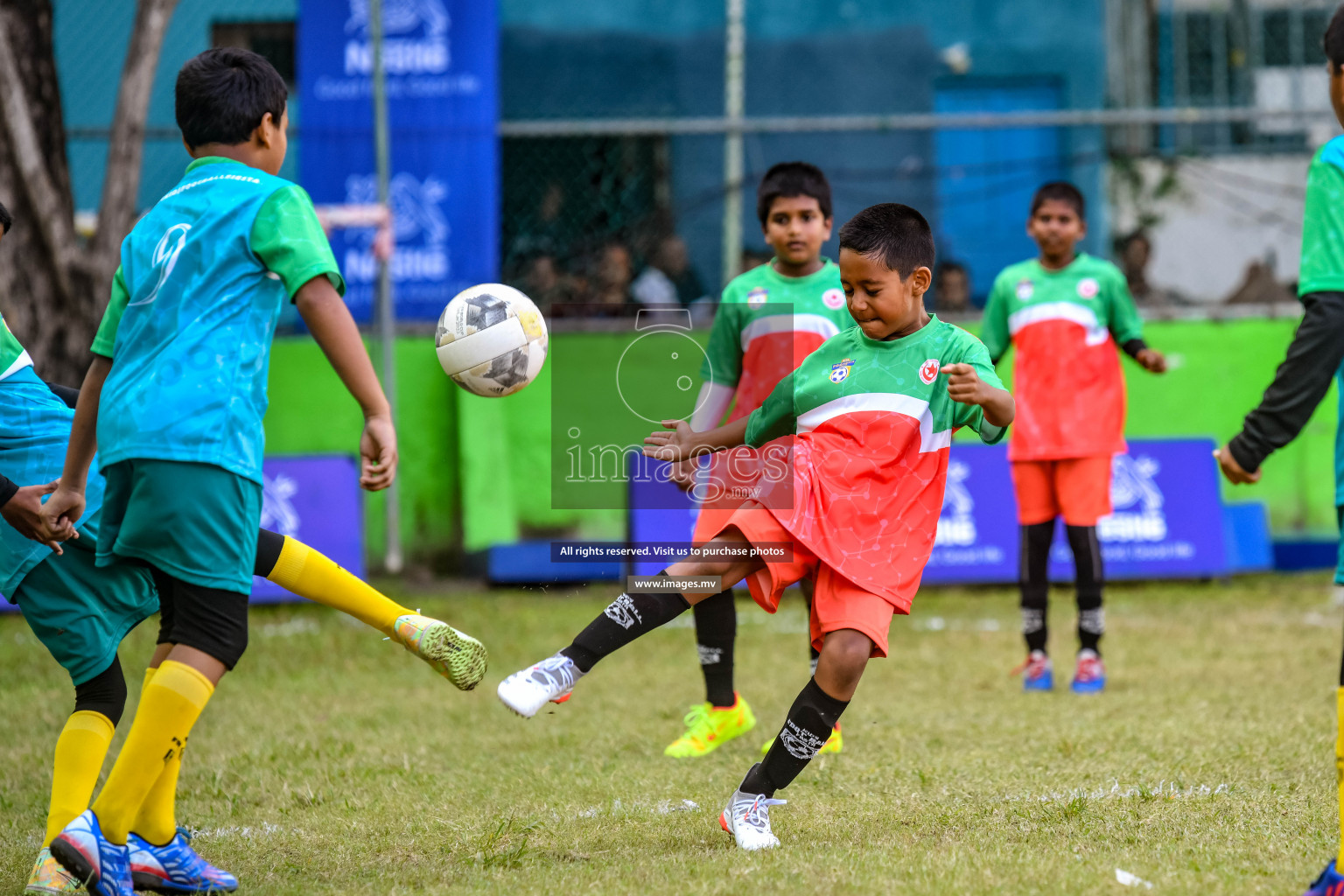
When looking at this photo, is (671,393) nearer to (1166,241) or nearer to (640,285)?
(640,285)

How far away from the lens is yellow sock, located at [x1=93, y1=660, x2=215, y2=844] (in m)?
3.12

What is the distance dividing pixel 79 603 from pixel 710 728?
229 centimetres

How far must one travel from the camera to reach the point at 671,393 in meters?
9.85

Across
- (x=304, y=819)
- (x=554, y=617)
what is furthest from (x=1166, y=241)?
(x=304, y=819)

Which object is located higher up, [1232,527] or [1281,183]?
[1281,183]

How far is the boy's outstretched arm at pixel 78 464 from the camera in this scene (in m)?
3.35

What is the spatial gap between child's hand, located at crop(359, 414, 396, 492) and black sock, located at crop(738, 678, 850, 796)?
1180 mm

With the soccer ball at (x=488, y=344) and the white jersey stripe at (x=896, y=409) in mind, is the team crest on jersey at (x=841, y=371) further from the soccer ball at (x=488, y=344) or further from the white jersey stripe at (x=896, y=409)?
the soccer ball at (x=488, y=344)

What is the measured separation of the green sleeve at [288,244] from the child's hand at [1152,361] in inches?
172

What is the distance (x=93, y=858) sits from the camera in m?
3.05

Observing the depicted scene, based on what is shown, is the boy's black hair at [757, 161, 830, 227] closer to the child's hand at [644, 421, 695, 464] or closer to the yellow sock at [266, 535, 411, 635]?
the child's hand at [644, 421, 695, 464]

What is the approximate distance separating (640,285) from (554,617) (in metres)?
3.27

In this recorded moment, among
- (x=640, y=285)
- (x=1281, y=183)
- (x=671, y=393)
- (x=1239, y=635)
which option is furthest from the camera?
(x=1281, y=183)

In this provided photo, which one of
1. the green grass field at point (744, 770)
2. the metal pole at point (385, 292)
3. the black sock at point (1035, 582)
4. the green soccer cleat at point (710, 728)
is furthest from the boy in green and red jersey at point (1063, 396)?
the metal pole at point (385, 292)
